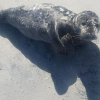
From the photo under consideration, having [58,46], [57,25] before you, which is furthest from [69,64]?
[57,25]

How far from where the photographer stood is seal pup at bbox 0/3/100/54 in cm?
459

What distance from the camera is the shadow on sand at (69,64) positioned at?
4707 millimetres

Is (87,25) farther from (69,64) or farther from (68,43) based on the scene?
(69,64)

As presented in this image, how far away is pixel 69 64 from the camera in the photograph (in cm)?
505

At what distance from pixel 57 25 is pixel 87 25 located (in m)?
0.78

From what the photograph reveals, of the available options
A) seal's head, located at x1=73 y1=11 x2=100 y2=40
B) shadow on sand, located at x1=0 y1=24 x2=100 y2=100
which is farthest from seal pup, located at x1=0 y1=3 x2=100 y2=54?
shadow on sand, located at x1=0 y1=24 x2=100 y2=100

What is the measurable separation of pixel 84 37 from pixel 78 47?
2.05 feet


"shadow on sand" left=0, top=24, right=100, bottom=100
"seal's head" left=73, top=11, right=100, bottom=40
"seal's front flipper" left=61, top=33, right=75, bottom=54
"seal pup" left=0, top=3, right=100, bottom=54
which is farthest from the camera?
"seal's front flipper" left=61, top=33, right=75, bottom=54

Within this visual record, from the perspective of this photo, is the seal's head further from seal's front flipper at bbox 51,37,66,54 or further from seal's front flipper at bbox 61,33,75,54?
seal's front flipper at bbox 51,37,66,54

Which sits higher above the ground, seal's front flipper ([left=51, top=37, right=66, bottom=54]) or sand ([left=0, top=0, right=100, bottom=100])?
seal's front flipper ([left=51, top=37, right=66, bottom=54])

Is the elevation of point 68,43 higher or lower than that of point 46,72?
higher

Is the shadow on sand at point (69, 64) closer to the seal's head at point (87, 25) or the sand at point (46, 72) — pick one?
the sand at point (46, 72)

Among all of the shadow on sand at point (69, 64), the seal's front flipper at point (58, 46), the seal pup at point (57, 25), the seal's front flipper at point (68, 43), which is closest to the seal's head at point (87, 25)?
the seal pup at point (57, 25)

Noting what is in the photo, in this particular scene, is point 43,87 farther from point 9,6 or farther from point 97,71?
point 9,6
